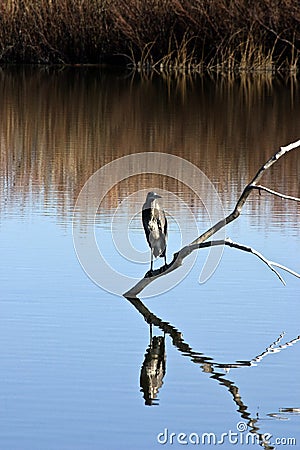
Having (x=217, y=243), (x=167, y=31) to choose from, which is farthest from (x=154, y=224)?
(x=167, y=31)

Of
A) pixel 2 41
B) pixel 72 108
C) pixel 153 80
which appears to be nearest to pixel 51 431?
pixel 72 108

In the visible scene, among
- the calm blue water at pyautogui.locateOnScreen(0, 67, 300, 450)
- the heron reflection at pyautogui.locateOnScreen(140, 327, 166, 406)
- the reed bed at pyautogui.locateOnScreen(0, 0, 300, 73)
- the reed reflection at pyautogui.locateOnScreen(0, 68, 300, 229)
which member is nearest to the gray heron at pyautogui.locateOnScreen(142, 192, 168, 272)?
the calm blue water at pyautogui.locateOnScreen(0, 67, 300, 450)

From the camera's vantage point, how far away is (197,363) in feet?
17.0

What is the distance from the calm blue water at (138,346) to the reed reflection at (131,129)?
1065 millimetres

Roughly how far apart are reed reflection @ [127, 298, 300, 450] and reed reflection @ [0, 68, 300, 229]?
2.59 m

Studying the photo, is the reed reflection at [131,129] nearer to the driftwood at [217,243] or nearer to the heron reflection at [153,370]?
the driftwood at [217,243]

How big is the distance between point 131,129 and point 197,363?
7.95 m

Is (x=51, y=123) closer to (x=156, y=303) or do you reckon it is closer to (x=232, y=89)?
(x=232, y=89)

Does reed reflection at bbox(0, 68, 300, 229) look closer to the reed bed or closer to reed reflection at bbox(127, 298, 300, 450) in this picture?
the reed bed

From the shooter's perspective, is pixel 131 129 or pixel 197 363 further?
pixel 131 129

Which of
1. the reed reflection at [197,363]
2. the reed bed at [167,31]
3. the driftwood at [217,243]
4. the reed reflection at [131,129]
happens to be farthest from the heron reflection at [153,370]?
the reed bed at [167,31]

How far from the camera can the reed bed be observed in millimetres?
20297

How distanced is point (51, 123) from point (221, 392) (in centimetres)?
898

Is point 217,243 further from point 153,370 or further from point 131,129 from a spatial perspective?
point 131,129
